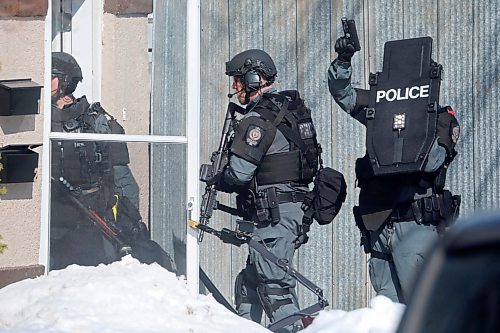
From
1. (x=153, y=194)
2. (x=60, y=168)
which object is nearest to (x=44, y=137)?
(x=60, y=168)

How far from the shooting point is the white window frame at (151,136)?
19.6ft

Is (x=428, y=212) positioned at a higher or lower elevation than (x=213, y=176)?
lower

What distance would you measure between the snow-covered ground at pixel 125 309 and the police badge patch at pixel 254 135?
117 centimetres

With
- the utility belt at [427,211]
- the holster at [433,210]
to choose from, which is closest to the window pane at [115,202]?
the utility belt at [427,211]

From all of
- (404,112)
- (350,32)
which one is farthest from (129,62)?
(404,112)

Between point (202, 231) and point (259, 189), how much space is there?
1.73 feet

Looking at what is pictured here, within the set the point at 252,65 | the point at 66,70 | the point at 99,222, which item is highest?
the point at 252,65

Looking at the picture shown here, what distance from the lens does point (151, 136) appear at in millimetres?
6453

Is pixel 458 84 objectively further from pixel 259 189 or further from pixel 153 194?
pixel 153 194

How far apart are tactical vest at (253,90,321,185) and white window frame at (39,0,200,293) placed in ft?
1.51

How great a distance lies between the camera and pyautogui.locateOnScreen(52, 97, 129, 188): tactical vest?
6.04 m

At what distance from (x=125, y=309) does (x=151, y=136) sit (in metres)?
1.39

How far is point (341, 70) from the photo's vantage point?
6.41 m

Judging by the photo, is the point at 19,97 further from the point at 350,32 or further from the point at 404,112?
the point at 404,112
